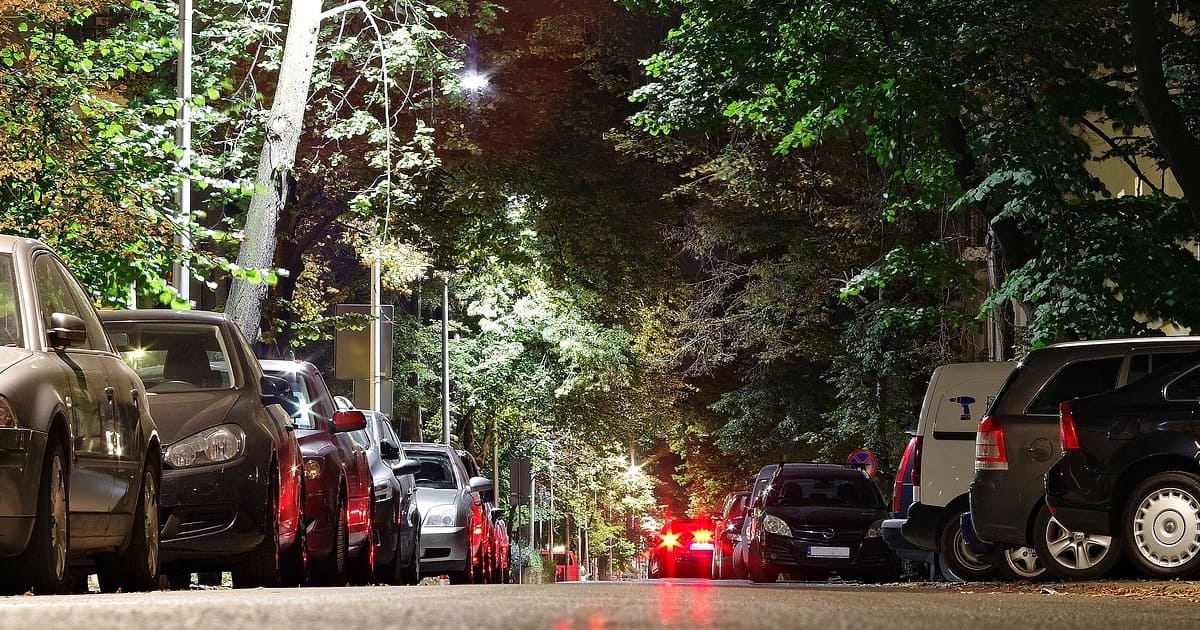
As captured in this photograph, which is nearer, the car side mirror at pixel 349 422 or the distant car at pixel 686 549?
the car side mirror at pixel 349 422

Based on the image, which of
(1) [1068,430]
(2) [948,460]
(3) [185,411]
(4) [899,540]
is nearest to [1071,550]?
(1) [1068,430]

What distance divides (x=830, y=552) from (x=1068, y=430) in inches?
363

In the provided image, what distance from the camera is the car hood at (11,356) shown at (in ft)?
27.0

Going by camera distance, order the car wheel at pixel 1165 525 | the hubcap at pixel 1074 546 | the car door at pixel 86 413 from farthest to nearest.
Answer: the hubcap at pixel 1074 546 → the car wheel at pixel 1165 525 → the car door at pixel 86 413

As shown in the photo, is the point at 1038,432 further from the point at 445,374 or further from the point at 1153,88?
the point at 445,374

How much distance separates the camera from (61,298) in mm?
9555

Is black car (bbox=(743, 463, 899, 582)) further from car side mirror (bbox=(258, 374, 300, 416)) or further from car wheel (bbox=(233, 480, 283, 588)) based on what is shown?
car wheel (bbox=(233, 480, 283, 588))

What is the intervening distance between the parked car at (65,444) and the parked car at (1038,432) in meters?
7.28

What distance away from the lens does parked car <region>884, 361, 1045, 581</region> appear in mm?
18078

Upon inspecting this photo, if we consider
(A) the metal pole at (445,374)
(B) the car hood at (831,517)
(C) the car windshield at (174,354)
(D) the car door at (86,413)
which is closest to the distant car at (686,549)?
(A) the metal pole at (445,374)

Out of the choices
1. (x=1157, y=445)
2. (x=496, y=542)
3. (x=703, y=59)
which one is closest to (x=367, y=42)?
(x=703, y=59)

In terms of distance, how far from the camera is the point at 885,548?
22844mm

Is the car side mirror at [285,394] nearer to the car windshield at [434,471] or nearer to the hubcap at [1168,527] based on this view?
the hubcap at [1168,527]

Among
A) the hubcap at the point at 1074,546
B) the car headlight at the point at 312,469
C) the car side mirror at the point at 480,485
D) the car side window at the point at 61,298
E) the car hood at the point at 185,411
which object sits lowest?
the hubcap at the point at 1074,546
